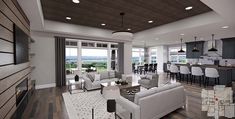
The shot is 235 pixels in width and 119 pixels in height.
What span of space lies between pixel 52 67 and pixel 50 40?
1402mm

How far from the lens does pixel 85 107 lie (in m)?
3.49

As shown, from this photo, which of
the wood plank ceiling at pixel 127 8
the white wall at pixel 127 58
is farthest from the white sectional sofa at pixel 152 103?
the white wall at pixel 127 58

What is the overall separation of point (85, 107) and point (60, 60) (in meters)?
3.61

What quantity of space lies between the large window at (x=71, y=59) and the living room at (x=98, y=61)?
60mm

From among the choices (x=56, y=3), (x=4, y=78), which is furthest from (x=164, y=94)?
(x=56, y=3)

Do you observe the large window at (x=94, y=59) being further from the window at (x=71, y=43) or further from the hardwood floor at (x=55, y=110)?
the hardwood floor at (x=55, y=110)

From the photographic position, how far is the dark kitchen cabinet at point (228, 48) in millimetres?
7325

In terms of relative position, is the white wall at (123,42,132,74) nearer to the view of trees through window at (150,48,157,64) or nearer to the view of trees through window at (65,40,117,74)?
the view of trees through window at (65,40,117,74)

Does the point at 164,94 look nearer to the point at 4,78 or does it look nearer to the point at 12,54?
the point at 4,78

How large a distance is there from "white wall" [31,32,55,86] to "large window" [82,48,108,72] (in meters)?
2.25

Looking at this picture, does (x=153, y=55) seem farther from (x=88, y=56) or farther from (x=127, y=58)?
(x=88, y=56)

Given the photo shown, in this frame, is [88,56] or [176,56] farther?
[176,56]

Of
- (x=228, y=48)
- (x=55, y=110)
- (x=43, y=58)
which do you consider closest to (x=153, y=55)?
(x=228, y=48)

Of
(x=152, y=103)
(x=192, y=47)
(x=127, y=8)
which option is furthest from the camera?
(x=192, y=47)
